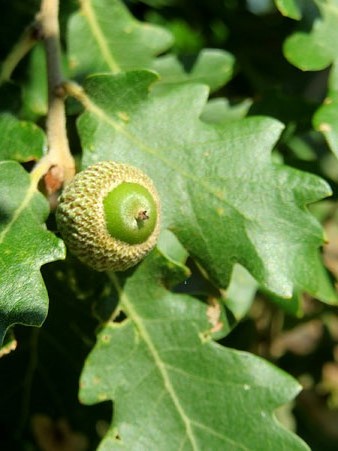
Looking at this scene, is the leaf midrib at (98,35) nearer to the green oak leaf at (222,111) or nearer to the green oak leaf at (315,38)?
the green oak leaf at (222,111)

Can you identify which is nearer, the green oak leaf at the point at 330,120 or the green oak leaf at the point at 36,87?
the green oak leaf at the point at 330,120

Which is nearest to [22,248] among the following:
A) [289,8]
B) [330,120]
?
[330,120]

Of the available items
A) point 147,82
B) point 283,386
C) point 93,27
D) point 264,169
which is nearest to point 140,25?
point 93,27

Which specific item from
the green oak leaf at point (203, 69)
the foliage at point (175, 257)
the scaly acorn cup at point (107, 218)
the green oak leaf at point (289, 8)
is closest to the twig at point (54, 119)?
the foliage at point (175, 257)

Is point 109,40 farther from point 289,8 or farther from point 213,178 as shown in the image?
point 213,178

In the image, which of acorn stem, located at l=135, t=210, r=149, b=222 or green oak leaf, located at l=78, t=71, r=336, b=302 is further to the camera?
green oak leaf, located at l=78, t=71, r=336, b=302

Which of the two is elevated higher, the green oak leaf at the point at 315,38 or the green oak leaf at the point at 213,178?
the green oak leaf at the point at 315,38

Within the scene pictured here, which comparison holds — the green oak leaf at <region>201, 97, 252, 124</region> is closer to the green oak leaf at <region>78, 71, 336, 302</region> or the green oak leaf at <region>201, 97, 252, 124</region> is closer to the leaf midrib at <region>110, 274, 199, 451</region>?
the green oak leaf at <region>78, 71, 336, 302</region>

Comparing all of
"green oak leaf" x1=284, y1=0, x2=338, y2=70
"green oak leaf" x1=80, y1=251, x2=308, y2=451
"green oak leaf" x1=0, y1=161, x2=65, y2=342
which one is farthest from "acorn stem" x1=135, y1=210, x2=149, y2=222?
"green oak leaf" x1=284, y1=0, x2=338, y2=70
